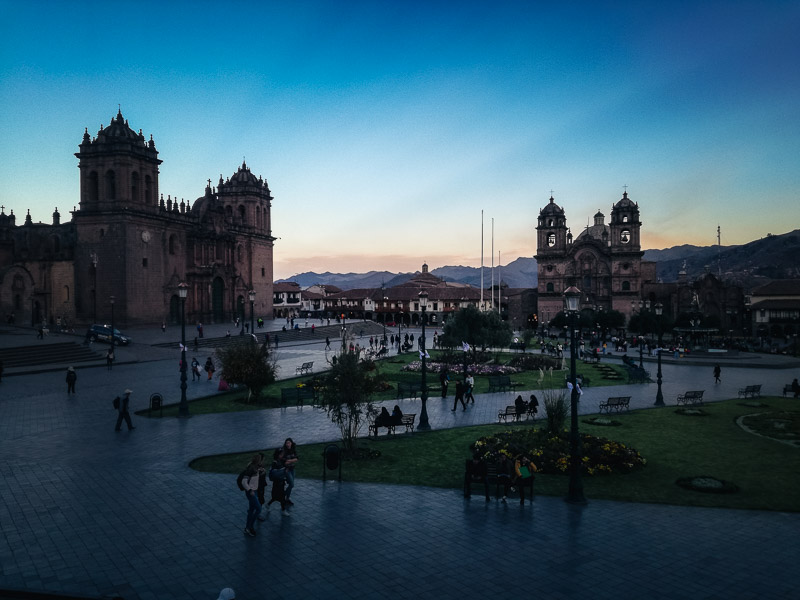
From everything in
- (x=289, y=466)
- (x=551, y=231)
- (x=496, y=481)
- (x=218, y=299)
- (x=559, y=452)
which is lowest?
(x=559, y=452)

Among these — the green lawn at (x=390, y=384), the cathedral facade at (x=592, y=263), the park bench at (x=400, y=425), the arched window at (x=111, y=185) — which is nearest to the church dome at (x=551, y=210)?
the cathedral facade at (x=592, y=263)

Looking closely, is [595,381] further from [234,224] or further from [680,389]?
[234,224]

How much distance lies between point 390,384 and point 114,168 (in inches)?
1549

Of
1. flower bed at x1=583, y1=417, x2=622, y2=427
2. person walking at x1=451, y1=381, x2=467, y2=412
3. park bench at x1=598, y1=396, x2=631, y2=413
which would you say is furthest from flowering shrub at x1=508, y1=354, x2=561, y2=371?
flower bed at x1=583, y1=417, x2=622, y2=427

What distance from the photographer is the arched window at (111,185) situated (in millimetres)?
51969

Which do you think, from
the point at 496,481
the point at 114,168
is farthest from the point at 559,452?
the point at 114,168

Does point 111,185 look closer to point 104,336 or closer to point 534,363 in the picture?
point 104,336

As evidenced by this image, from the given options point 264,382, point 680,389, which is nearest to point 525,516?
point 264,382

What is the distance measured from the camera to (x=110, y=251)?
51375mm

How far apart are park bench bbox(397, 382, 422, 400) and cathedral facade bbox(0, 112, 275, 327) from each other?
35.0 m

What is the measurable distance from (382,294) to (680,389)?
69280 millimetres

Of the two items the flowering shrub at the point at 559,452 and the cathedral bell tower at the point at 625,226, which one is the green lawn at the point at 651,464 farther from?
the cathedral bell tower at the point at 625,226

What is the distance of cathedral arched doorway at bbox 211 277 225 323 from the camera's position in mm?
64938

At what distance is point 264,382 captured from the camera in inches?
896
